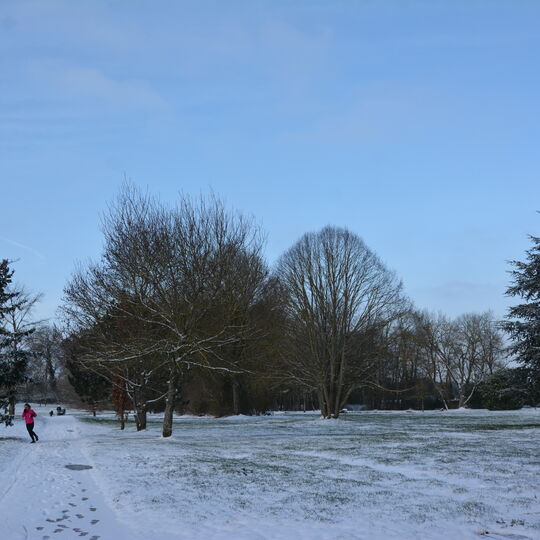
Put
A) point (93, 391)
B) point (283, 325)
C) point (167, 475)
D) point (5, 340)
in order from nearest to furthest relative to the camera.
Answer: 1. point (167, 475)
2. point (5, 340)
3. point (283, 325)
4. point (93, 391)

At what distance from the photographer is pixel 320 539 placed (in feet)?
26.1

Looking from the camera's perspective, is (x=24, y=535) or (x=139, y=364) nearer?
(x=24, y=535)

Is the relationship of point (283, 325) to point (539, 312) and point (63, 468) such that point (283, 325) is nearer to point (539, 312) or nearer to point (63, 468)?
point (539, 312)

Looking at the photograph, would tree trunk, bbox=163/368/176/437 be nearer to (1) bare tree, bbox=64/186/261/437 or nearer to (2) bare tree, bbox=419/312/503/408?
(1) bare tree, bbox=64/186/261/437

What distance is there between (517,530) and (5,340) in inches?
1002

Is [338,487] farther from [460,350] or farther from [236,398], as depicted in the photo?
[460,350]

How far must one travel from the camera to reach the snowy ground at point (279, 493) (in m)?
8.57

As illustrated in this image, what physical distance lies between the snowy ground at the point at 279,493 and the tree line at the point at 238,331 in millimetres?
6855

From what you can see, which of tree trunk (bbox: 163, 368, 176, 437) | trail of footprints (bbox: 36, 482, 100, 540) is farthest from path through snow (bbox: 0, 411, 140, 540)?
tree trunk (bbox: 163, 368, 176, 437)

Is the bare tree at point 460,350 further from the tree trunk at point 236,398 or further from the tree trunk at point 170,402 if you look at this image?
the tree trunk at point 170,402

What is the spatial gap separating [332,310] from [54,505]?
3268 cm

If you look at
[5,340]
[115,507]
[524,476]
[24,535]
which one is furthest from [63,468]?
[5,340]

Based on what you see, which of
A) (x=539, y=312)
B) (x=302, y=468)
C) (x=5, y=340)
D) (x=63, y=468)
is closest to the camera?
(x=302, y=468)

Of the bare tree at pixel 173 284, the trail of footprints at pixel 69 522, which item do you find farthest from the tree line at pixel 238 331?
the trail of footprints at pixel 69 522
